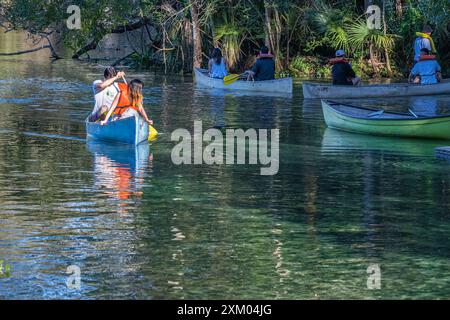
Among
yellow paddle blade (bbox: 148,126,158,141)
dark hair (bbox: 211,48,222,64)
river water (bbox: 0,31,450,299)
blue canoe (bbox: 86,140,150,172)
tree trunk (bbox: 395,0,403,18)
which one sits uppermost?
tree trunk (bbox: 395,0,403,18)

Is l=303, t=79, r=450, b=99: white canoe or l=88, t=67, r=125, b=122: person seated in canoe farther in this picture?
l=303, t=79, r=450, b=99: white canoe

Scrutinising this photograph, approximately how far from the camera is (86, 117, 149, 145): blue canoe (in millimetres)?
Answer: 19922

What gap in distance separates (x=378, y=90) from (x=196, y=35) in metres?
10.5

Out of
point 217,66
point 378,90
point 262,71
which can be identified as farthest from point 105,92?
point 217,66

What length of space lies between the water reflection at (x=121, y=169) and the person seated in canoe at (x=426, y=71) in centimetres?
1260

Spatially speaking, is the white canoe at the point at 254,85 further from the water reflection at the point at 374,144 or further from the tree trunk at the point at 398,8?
the water reflection at the point at 374,144

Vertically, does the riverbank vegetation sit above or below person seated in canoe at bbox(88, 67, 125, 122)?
above

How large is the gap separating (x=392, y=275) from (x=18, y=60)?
129ft

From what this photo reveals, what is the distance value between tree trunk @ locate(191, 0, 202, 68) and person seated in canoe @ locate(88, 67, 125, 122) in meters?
17.7

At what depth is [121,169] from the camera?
57.4ft

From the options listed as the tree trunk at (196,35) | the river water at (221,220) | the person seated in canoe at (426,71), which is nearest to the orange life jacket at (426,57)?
the person seated in canoe at (426,71)

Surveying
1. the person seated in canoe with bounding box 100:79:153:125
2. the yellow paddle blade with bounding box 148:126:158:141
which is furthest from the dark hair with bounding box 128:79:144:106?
the yellow paddle blade with bounding box 148:126:158:141

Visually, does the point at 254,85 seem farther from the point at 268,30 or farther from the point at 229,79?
the point at 268,30

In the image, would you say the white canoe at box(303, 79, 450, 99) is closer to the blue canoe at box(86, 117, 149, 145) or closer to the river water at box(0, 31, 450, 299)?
the river water at box(0, 31, 450, 299)
